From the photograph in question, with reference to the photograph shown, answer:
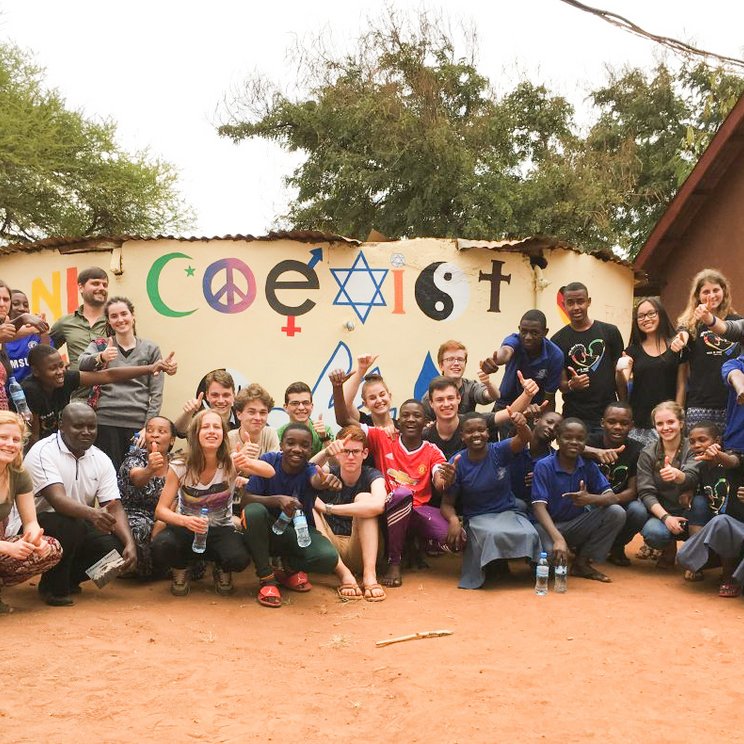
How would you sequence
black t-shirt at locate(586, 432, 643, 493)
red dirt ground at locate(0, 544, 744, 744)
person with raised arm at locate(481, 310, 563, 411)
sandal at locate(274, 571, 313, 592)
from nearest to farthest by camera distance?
red dirt ground at locate(0, 544, 744, 744)
sandal at locate(274, 571, 313, 592)
black t-shirt at locate(586, 432, 643, 493)
person with raised arm at locate(481, 310, 563, 411)

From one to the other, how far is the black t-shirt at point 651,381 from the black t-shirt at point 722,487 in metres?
0.71

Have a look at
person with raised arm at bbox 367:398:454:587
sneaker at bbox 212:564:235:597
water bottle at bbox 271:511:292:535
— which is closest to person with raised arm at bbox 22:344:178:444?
sneaker at bbox 212:564:235:597

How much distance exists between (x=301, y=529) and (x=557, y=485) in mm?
1707

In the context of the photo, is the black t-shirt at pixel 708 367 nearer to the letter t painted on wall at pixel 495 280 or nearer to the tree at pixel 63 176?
the letter t painted on wall at pixel 495 280

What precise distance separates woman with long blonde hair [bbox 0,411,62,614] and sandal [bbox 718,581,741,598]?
12.5 ft

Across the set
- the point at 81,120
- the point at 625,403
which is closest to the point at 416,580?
the point at 625,403

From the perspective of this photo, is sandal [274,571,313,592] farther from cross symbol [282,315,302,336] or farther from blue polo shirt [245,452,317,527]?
cross symbol [282,315,302,336]

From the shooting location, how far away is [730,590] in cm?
561

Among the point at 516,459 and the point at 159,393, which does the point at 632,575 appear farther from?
the point at 159,393

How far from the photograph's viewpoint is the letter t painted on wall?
828cm

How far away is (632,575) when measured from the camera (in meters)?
6.19

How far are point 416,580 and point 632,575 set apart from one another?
140 centimetres

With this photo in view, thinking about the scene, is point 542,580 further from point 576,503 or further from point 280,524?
point 280,524

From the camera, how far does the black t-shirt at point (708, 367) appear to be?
20.4ft
